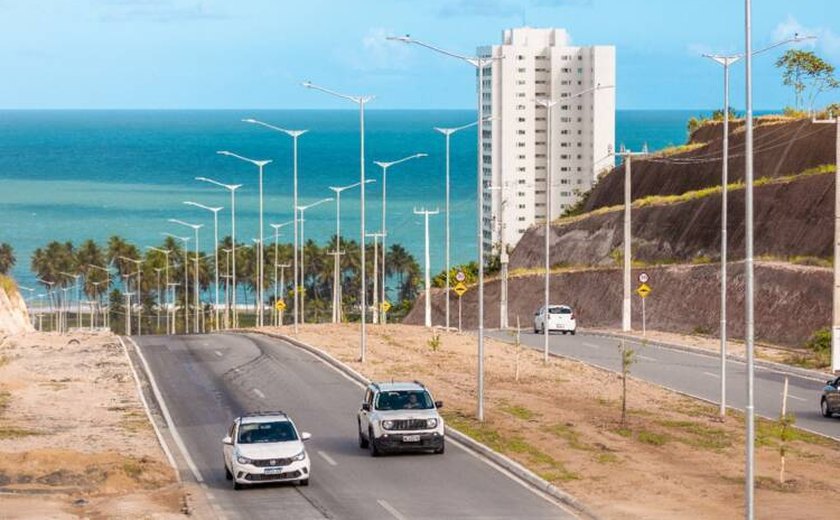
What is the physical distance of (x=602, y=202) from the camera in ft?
438

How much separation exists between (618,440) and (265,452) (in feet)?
34.9

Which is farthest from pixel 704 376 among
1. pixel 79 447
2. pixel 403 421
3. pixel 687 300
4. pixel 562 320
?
pixel 687 300

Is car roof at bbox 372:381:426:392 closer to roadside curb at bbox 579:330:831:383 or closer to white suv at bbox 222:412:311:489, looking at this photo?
white suv at bbox 222:412:311:489

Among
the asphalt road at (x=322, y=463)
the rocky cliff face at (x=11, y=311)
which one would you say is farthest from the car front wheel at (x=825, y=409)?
the rocky cliff face at (x=11, y=311)

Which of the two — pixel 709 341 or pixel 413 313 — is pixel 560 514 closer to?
pixel 709 341

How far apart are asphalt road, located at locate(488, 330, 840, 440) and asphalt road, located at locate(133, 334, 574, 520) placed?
1059 cm

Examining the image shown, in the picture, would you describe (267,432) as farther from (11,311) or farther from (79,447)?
(11,311)

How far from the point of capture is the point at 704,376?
5859 cm

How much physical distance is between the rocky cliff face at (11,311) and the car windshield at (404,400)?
227ft

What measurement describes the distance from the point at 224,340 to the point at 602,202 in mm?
63039

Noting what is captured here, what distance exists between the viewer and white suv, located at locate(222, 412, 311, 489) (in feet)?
111

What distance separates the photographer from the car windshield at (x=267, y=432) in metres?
34.5

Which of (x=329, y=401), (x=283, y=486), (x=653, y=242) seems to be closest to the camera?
(x=283, y=486)

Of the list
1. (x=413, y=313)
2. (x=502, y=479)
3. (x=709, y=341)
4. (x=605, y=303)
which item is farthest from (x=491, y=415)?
(x=413, y=313)
